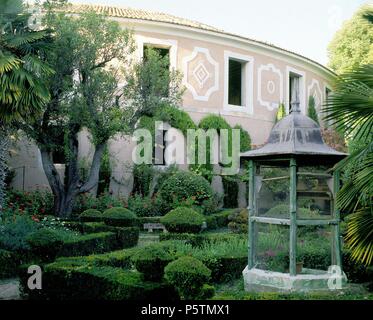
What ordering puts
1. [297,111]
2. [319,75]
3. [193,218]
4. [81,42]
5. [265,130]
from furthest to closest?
[319,75] < [265,130] < [81,42] < [193,218] < [297,111]

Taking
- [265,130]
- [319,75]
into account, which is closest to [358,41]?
[319,75]

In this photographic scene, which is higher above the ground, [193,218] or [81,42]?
[81,42]

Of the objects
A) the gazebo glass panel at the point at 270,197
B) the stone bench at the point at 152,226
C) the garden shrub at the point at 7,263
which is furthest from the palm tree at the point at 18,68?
the gazebo glass panel at the point at 270,197

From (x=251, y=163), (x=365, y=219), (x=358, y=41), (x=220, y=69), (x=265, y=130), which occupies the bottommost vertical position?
(x=365, y=219)

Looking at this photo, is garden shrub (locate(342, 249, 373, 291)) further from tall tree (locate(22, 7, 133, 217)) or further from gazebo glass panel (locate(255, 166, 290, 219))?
tall tree (locate(22, 7, 133, 217))

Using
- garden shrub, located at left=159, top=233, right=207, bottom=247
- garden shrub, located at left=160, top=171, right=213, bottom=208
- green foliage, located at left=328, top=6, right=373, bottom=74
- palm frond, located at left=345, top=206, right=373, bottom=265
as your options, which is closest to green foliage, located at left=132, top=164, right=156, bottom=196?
garden shrub, located at left=160, top=171, right=213, bottom=208

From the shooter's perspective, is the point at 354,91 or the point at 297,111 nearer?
the point at 354,91

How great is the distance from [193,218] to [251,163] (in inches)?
192

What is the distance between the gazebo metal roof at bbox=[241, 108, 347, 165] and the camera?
21.7 ft

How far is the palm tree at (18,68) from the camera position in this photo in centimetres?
1062

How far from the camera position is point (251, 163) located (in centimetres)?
729

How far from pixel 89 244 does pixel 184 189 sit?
6516mm

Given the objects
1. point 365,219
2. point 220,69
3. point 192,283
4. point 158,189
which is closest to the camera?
point 192,283
